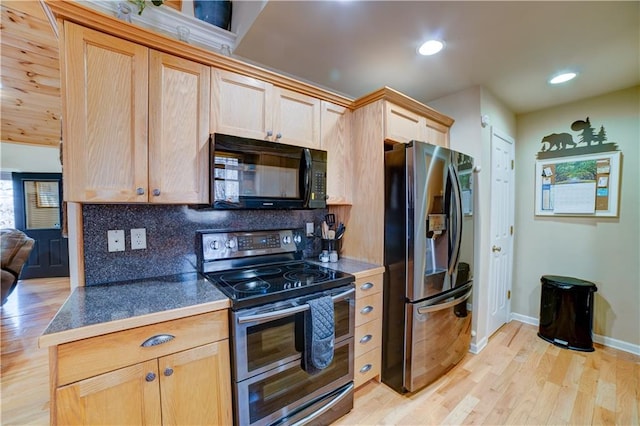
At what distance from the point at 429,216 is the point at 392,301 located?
69 centimetres

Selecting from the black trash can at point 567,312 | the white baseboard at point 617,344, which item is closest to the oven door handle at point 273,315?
the black trash can at point 567,312

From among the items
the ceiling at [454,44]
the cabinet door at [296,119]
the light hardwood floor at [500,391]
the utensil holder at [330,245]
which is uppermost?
the ceiling at [454,44]

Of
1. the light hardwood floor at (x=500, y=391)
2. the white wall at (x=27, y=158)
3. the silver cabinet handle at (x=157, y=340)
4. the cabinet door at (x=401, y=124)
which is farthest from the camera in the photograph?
the white wall at (x=27, y=158)

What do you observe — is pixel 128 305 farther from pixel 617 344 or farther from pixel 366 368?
pixel 617 344

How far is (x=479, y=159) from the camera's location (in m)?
2.41

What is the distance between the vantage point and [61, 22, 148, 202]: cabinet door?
3.99 ft

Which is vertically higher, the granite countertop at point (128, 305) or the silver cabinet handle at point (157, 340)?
the granite countertop at point (128, 305)

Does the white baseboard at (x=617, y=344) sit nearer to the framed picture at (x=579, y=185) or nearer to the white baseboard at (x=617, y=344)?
the white baseboard at (x=617, y=344)

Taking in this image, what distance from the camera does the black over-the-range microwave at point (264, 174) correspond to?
1.51 metres

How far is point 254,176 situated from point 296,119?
1.84 feet

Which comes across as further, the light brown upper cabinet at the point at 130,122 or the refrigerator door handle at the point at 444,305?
the refrigerator door handle at the point at 444,305

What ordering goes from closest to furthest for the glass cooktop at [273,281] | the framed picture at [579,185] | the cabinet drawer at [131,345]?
the cabinet drawer at [131,345]
the glass cooktop at [273,281]
the framed picture at [579,185]

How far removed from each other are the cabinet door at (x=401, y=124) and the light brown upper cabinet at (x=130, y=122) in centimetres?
129

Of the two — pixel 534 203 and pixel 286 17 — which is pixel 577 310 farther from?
pixel 286 17
